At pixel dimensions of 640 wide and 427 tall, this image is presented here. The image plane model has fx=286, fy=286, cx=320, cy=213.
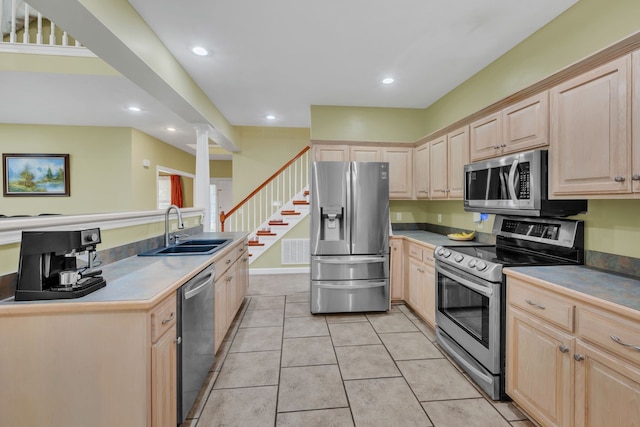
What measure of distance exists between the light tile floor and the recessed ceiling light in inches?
114

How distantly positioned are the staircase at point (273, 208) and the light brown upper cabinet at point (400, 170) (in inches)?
74.4

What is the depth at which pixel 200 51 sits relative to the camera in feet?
9.31

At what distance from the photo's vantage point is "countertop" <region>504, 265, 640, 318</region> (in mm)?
1367

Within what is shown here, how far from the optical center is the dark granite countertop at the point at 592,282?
1.37 meters

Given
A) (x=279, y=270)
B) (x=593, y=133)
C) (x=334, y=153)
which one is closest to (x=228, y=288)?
(x=334, y=153)

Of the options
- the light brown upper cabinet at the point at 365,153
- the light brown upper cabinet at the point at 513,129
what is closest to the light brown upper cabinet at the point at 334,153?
the light brown upper cabinet at the point at 365,153

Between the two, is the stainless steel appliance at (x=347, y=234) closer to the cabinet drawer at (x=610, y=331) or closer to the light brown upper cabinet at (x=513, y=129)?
the light brown upper cabinet at (x=513, y=129)

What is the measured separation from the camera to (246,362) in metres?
2.50

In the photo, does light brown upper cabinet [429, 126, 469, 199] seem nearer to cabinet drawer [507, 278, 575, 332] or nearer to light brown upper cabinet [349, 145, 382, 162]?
light brown upper cabinet [349, 145, 382, 162]

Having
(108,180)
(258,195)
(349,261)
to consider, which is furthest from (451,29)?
(108,180)

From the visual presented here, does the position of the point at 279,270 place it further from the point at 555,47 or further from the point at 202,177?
the point at 555,47

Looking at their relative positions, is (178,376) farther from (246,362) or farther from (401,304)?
(401,304)

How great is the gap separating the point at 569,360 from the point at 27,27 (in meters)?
5.37

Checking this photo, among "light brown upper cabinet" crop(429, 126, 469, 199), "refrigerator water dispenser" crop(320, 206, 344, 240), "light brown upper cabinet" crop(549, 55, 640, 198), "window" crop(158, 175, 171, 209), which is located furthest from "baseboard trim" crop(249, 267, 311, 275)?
"window" crop(158, 175, 171, 209)
